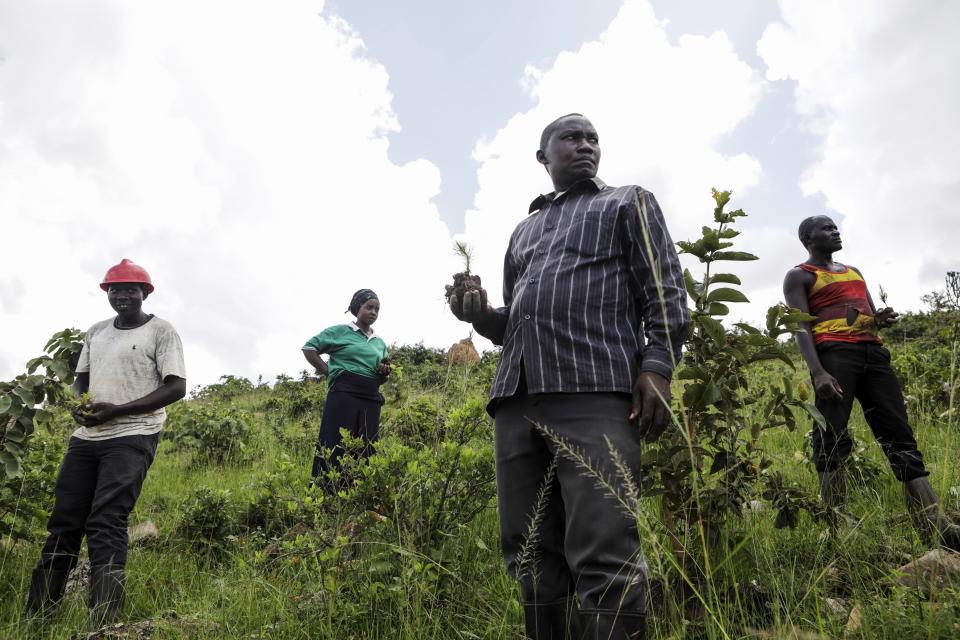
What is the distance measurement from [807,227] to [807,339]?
33.3 inches

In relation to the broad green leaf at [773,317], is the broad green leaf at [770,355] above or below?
below

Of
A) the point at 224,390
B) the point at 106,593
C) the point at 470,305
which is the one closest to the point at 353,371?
the point at 106,593

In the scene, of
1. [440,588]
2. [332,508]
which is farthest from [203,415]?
[440,588]

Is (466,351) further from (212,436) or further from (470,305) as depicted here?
(212,436)

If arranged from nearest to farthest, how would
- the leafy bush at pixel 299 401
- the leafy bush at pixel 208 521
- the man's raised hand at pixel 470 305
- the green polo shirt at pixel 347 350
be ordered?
the man's raised hand at pixel 470 305 → the leafy bush at pixel 208 521 → the green polo shirt at pixel 347 350 → the leafy bush at pixel 299 401

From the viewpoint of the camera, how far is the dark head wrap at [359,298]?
6035mm

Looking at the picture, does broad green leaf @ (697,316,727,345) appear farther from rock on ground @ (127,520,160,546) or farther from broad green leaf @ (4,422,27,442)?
rock on ground @ (127,520,160,546)

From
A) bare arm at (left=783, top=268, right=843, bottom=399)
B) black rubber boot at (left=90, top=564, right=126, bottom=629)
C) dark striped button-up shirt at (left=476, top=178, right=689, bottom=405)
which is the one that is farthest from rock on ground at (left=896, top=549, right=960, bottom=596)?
black rubber boot at (left=90, top=564, right=126, bottom=629)

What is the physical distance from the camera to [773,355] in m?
2.52

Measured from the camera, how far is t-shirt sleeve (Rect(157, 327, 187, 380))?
12.7 feet

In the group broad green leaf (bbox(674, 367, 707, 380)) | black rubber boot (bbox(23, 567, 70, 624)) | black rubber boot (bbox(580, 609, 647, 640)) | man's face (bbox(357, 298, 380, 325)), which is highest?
man's face (bbox(357, 298, 380, 325))

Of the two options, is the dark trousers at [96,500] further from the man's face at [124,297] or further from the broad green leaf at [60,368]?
the man's face at [124,297]

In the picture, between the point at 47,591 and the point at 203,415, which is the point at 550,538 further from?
the point at 203,415

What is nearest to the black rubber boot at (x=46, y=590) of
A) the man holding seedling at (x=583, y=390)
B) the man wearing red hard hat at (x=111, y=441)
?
the man wearing red hard hat at (x=111, y=441)
